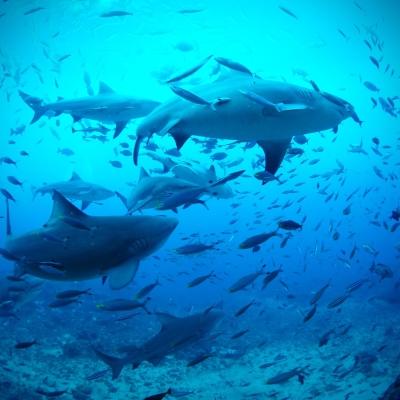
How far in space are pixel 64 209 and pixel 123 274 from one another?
790 mm

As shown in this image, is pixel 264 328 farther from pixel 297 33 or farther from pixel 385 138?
pixel 385 138

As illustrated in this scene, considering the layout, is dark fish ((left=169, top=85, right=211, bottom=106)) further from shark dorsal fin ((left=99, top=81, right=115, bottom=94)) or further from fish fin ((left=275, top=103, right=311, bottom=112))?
shark dorsal fin ((left=99, top=81, right=115, bottom=94))

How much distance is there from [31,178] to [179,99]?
148m

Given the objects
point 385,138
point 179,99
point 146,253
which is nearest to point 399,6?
point 179,99

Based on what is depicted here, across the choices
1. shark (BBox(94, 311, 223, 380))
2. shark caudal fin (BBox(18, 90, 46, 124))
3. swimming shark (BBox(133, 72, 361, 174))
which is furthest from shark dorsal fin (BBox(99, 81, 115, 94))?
shark (BBox(94, 311, 223, 380))

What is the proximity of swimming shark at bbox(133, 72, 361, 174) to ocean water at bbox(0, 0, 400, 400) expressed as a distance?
0.02 meters

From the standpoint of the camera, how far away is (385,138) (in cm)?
6338

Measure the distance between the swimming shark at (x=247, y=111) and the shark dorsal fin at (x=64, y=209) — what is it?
1.10m

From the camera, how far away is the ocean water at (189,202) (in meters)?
3.02

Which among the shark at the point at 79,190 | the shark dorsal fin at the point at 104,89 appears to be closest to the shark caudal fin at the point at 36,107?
the shark dorsal fin at the point at 104,89

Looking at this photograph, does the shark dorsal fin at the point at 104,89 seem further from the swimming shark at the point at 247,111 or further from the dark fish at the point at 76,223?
the dark fish at the point at 76,223

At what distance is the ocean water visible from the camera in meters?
3.02

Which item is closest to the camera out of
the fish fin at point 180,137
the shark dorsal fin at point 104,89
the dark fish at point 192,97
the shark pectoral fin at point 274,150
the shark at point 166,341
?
the dark fish at point 192,97

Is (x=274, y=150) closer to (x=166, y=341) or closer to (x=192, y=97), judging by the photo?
(x=192, y=97)
